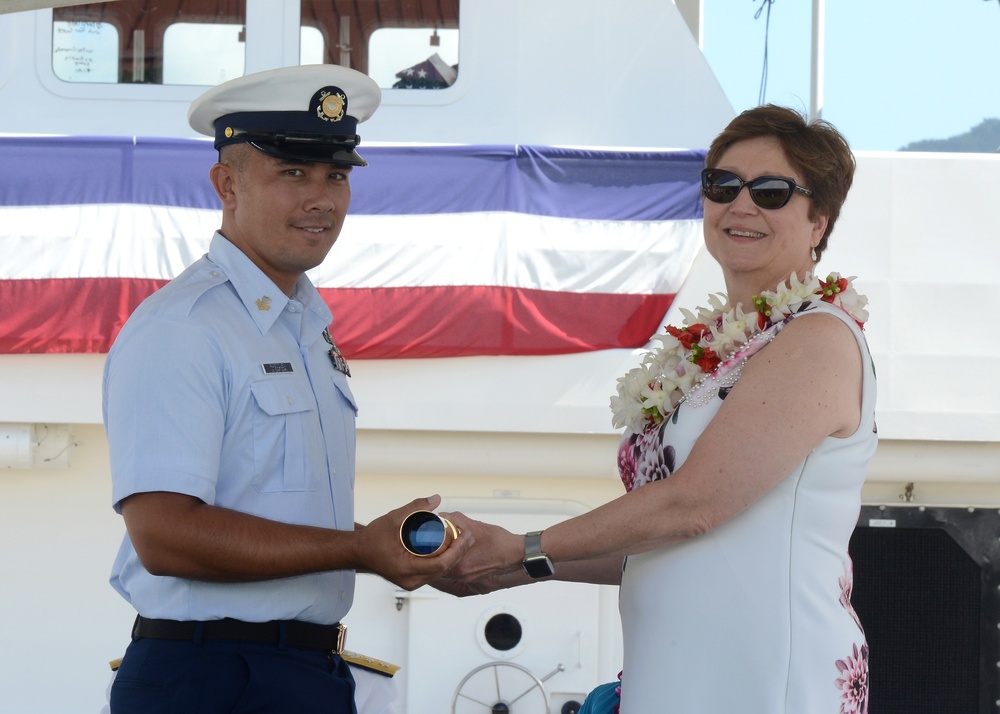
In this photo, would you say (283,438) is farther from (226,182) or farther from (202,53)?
(202,53)

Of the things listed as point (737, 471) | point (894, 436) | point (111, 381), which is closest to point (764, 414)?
point (737, 471)

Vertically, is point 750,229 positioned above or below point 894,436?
above

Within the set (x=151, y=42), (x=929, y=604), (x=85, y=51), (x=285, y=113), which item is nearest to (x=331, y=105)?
(x=285, y=113)

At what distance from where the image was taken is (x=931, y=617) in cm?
354

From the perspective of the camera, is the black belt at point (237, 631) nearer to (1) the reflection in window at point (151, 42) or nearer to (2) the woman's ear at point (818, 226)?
(2) the woman's ear at point (818, 226)

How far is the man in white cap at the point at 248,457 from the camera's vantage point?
1607 millimetres

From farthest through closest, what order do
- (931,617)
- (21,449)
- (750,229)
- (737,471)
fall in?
(931,617) → (21,449) → (750,229) → (737,471)

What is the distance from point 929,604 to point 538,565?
233 centimetres

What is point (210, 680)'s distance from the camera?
1.64m

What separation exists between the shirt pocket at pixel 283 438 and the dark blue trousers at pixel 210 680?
26 centimetres

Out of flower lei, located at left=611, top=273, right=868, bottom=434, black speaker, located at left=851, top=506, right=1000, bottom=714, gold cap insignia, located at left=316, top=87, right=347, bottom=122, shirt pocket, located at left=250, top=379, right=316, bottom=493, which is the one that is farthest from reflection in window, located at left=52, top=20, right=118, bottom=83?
black speaker, located at left=851, top=506, right=1000, bottom=714

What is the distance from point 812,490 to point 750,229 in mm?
455

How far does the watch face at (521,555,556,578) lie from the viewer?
1705 millimetres

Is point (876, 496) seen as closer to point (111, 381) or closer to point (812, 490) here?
point (812, 490)
